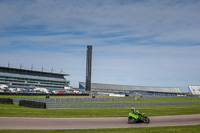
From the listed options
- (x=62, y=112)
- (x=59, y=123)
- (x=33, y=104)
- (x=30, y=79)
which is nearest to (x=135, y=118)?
(x=59, y=123)

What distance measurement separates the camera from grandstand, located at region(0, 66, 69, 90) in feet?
366

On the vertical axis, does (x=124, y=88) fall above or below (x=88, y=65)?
below

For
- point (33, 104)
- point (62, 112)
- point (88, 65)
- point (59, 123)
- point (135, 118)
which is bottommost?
point (59, 123)

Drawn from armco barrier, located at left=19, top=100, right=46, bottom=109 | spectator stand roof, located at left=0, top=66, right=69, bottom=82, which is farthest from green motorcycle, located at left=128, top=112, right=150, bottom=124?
spectator stand roof, located at left=0, top=66, right=69, bottom=82

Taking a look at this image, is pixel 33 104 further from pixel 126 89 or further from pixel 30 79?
pixel 126 89

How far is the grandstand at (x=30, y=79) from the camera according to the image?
111m

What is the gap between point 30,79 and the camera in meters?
123

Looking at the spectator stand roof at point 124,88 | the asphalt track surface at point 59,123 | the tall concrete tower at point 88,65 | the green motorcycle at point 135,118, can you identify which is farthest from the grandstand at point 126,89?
the asphalt track surface at point 59,123

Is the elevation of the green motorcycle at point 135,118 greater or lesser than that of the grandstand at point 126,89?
lesser

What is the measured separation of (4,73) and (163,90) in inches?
3801

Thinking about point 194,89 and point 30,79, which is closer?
point 194,89

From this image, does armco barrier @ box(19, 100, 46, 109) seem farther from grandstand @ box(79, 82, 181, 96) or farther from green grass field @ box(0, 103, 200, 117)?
grandstand @ box(79, 82, 181, 96)

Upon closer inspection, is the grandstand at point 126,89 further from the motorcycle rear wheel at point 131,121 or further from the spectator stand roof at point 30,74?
the motorcycle rear wheel at point 131,121

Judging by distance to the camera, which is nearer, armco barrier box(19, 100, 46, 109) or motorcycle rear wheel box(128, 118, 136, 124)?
motorcycle rear wheel box(128, 118, 136, 124)
